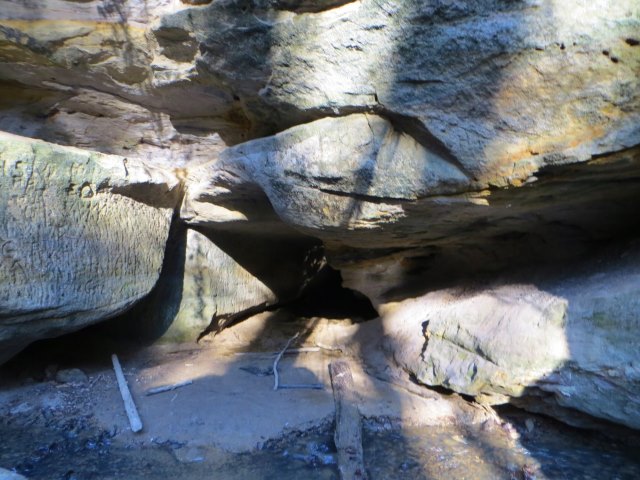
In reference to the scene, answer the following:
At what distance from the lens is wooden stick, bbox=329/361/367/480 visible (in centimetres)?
234

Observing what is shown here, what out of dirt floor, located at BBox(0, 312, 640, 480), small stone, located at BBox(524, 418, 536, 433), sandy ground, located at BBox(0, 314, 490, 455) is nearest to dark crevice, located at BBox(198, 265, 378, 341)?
sandy ground, located at BBox(0, 314, 490, 455)

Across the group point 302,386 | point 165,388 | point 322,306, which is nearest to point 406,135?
point 302,386

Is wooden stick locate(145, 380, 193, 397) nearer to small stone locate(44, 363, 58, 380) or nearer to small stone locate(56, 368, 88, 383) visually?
small stone locate(56, 368, 88, 383)

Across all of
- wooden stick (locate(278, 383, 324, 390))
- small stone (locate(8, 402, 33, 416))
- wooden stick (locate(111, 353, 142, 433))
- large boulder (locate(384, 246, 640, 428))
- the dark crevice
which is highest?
large boulder (locate(384, 246, 640, 428))

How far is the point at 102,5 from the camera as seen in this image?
2891 millimetres

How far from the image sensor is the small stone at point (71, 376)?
3273 millimetres

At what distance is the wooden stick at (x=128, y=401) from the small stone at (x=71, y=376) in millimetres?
238

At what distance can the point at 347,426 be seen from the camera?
2.73m

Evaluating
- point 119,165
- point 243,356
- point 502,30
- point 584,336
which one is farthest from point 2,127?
point 584,336

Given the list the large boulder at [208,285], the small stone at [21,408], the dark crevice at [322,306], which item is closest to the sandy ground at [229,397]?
the small stone at [21,408]

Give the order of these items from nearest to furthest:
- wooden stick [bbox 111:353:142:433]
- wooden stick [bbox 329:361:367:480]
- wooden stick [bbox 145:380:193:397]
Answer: wooden stick [bbox 329:361:367:480] → wooden stick [bbox 111:353:142:433] → wooden stick [bbox 145:380:193:397]

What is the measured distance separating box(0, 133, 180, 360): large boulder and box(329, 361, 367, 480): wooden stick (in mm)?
1713

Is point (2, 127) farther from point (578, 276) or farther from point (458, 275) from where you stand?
point (578, 276)

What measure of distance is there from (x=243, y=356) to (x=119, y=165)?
6.73 feet
